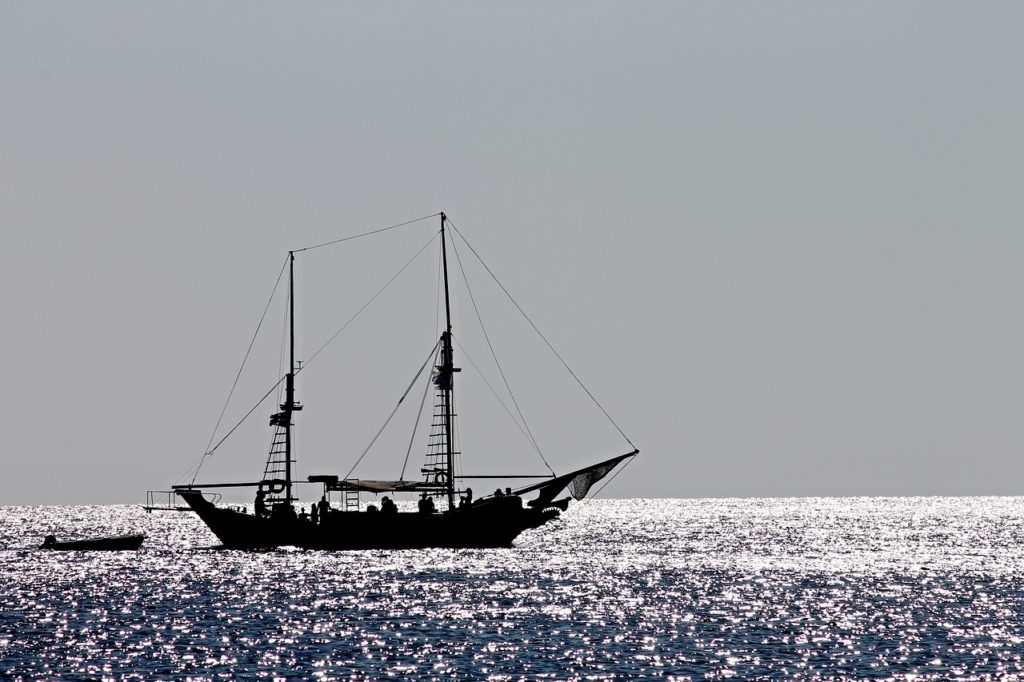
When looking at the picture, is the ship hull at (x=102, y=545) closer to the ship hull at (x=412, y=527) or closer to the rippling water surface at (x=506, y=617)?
the rippling water surface at (x=506, y=617)

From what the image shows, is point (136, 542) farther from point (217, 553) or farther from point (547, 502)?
point (547, 502)

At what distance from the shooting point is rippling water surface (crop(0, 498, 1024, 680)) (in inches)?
1754

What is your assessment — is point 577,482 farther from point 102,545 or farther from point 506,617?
point 102,545

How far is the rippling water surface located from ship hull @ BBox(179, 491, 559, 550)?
1.21 m

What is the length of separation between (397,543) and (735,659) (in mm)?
58396

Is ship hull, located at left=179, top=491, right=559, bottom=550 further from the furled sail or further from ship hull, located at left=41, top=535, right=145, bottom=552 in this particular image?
ship hull, located at left=41, top=535, right=145, bottom=552

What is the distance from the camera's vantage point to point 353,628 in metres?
54.3

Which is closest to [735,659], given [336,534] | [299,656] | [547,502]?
[299,656]

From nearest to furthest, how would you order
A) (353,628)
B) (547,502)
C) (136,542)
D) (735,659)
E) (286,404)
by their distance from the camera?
(735,659)
(353,628)
(547,502)
(286,404)
(136,542)

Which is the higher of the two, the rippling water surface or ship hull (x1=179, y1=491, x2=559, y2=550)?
ship hull (x1=179, y1=491, x2=559, y2=550)

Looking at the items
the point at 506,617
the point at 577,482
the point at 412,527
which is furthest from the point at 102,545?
the point at 506,617

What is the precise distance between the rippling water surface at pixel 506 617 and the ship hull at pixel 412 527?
1.21 metres

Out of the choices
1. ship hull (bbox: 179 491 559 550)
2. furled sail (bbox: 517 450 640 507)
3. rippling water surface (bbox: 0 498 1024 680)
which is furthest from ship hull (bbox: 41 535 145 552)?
furled sail (bbox: 517 450 640 507)

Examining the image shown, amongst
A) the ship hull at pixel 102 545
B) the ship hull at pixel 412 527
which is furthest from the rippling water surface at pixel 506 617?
the ship hull at pixel 102 545
